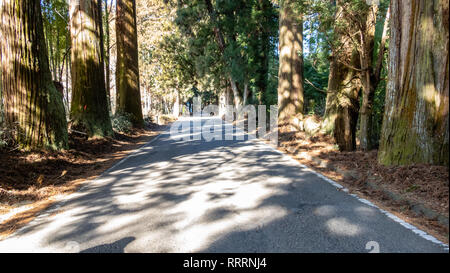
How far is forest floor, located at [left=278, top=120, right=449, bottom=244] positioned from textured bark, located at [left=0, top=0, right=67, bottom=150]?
23.2 feet

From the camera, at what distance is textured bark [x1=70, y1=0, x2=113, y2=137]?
12.8m

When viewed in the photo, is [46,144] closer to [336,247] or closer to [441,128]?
[336,247]

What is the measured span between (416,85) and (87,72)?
11.3m

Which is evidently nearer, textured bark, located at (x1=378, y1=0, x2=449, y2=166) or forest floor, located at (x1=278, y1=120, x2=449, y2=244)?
forest floor, located at (x1=278, y1=120, x2=449, y2=244)

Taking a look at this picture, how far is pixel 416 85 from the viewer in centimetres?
626

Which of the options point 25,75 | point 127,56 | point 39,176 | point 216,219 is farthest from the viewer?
point 127,56

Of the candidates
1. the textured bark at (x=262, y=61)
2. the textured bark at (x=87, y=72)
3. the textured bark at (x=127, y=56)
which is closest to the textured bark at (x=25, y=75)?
the textured bark at (x=87, y=72)

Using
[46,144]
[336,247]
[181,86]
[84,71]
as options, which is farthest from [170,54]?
[336,247]

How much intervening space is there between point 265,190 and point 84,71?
9857 mm

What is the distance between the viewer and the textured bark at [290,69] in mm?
16562

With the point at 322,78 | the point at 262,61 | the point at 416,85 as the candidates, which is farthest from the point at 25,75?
the point at 262,61

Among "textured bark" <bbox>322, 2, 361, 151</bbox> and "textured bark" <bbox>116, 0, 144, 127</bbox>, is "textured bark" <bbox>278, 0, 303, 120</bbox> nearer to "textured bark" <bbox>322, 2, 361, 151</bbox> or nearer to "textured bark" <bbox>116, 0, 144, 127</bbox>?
"textured bark" <bbox>322, 2, 361, 151</bbox>

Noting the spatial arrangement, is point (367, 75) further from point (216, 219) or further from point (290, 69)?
point (290, 69)

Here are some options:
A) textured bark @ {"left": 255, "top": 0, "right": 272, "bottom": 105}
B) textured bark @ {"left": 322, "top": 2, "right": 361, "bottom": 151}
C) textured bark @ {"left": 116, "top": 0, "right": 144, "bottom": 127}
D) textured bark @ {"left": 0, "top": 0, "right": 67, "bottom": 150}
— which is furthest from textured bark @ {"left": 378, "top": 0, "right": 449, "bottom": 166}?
textured bark @ {"left": 255, "top": 0, "right": 272, "bottom": 105}
